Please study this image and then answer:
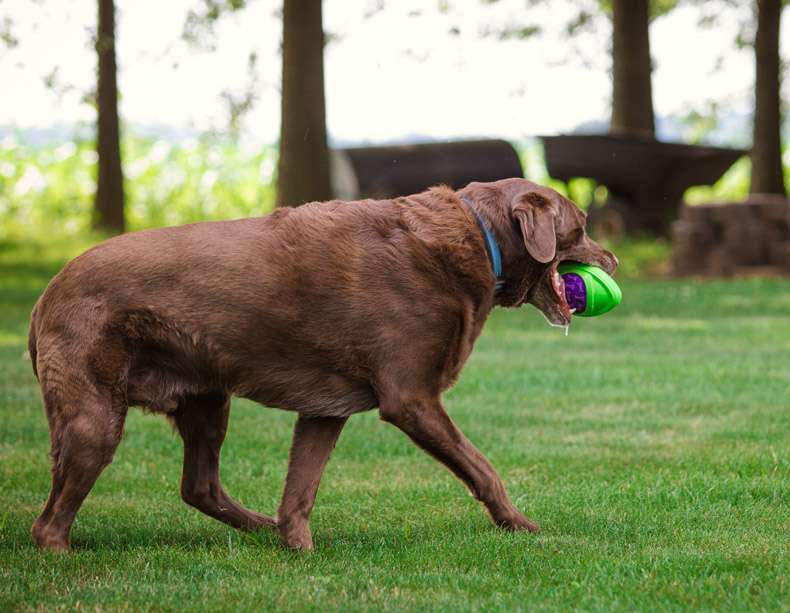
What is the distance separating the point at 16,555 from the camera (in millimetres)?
4930

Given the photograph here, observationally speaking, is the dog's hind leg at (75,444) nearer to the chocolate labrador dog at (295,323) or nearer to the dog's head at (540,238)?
the chocolate labrador dog at (295,323)

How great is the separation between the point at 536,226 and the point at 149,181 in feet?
69.6

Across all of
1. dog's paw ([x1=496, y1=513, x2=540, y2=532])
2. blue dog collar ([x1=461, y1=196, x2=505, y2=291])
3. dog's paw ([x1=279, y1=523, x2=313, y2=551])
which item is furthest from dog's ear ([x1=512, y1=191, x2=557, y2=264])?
dog's paw ([x1=279, y1=523, x2=313, y2=551])

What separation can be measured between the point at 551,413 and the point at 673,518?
2.91 meters

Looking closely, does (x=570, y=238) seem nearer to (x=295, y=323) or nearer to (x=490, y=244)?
(x=490, y=244)

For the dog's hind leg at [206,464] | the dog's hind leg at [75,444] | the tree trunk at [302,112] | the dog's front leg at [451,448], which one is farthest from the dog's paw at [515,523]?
the tree trunk at [302,112]

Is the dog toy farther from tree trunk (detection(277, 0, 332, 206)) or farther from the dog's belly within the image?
tree trunk (detection(277, 0, 332, 206))

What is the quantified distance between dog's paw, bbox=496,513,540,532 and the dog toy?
940 millimetres

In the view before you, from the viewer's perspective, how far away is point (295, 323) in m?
5.07

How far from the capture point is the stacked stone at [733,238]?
1697cm

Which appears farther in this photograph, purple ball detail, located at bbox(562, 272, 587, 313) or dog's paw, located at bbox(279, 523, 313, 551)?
purple ball detail, located at bbox(562, 272, 587, 313)

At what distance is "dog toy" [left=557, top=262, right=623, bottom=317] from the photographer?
556 cm

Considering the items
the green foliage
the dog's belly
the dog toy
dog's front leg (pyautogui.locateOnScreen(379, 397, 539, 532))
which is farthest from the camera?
the green foliage

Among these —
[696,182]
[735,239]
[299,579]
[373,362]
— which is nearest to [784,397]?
[373,362]
